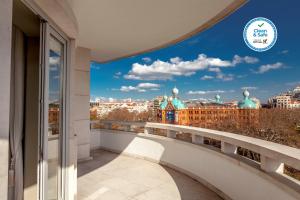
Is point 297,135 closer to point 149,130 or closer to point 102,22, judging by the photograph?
point 149,130

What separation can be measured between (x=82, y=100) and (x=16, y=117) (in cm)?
288

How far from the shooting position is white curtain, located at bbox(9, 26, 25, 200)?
2213 millimetres

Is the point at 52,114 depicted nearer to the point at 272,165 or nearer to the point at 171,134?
the point at 272,165

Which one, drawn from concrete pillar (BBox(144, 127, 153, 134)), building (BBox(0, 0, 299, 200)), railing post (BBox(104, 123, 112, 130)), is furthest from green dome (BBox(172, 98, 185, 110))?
building (BBox(0, 0, 299, 200))

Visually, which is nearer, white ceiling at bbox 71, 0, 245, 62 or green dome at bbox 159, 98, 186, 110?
white ceiling at bbox 71, 0, 245, 62

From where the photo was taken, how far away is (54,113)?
2.25 metres

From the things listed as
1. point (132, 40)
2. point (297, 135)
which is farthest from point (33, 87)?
point (297, 135)

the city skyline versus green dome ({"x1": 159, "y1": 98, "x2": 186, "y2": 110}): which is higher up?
the city skyline

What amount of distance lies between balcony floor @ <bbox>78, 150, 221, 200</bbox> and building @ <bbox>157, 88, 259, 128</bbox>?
4.58 ft

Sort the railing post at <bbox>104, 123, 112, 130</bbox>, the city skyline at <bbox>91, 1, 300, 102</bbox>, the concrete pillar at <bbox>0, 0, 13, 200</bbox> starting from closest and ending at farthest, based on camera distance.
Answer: the concrete pillar at <bbox>0, 0, 13, 200</bbox> → the railing post at <bbox>104, 123, 112, 130</bbox> → the city skyline at <bbox>91, 1, 300, 102</bbox>

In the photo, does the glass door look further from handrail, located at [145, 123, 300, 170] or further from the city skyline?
the city skyline

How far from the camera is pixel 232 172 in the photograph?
272 centimetres

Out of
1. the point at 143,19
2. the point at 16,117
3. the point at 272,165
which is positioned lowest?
the point at 272,165

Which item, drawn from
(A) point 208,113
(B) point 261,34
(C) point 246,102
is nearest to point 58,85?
(B) point 261,34
